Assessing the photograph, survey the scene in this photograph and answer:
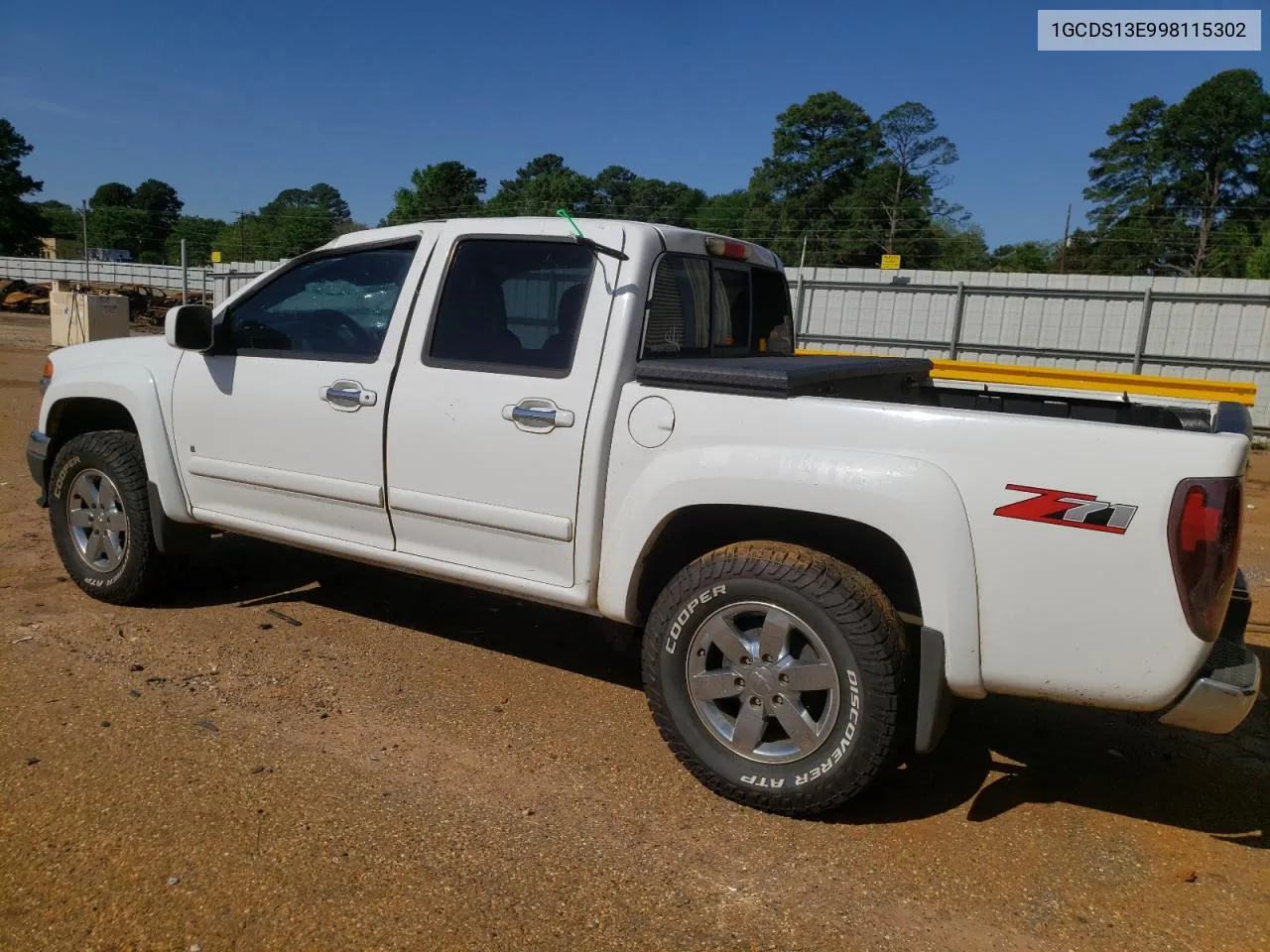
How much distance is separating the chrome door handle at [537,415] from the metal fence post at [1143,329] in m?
13.3

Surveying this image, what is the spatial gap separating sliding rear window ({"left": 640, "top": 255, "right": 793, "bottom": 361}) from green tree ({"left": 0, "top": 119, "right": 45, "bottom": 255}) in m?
77.3

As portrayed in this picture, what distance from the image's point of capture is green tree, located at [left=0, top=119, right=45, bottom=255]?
67.6 metres

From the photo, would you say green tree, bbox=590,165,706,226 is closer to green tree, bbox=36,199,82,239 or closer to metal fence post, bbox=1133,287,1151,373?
green tree, bbox=36,199,82,239

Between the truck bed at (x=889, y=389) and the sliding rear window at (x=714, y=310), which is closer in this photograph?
→ the truck bed at (x=889, y=389)

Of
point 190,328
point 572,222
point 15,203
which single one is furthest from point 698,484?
point 15,203

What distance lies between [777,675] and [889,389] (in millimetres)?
1626

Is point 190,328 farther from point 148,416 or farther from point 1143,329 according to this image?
point 1143,329

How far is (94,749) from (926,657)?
274 centimetres

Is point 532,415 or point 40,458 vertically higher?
point 532,415

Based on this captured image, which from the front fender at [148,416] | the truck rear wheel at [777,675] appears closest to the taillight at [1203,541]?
the truck rear wheel at [777,675]

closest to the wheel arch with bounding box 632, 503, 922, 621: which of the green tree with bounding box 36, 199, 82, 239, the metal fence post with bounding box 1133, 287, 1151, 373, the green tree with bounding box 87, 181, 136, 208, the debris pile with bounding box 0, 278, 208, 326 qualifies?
the metal fence post with bounding box 1133, 287, 1151, 373

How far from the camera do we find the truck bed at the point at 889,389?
3.10 meters

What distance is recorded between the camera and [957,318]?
1520cm

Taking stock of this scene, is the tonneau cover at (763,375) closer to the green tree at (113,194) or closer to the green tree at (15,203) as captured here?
the green tree at (15,203)
